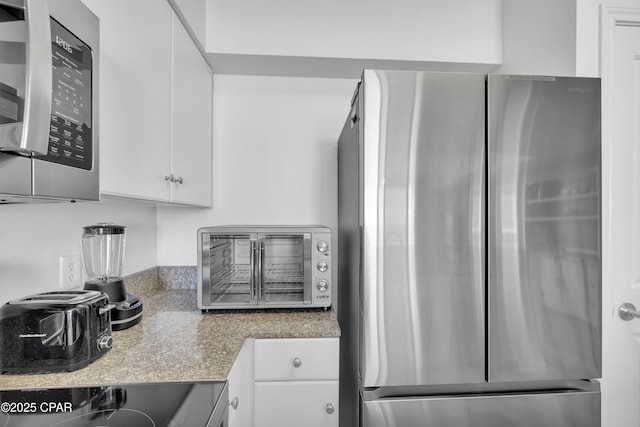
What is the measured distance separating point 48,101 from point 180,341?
2.72ft

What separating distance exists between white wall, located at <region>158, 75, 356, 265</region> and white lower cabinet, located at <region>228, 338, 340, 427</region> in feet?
2.64

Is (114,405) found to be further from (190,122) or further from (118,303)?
(190,122)

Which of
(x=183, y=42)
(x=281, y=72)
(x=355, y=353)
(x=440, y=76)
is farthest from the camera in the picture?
(x=281, y=72)

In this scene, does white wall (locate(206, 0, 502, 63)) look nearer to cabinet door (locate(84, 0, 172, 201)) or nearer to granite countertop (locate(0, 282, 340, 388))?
cabinet door (locate(84, 0, 172, 201))

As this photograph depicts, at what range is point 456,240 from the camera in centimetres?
107

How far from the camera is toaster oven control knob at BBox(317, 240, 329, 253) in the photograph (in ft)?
4.56

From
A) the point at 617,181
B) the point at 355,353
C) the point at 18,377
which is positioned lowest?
the point at 355,353

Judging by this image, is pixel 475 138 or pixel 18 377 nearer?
pixel 18 377

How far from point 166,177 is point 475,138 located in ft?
3.65

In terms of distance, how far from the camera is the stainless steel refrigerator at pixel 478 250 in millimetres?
1052

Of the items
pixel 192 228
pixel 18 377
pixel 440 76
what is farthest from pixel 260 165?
pixel 18 377

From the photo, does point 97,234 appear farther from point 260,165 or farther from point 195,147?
point 260,165

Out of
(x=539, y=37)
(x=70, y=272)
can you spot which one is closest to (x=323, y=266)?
(x=70, y=272)

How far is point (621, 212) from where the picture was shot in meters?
1.24
